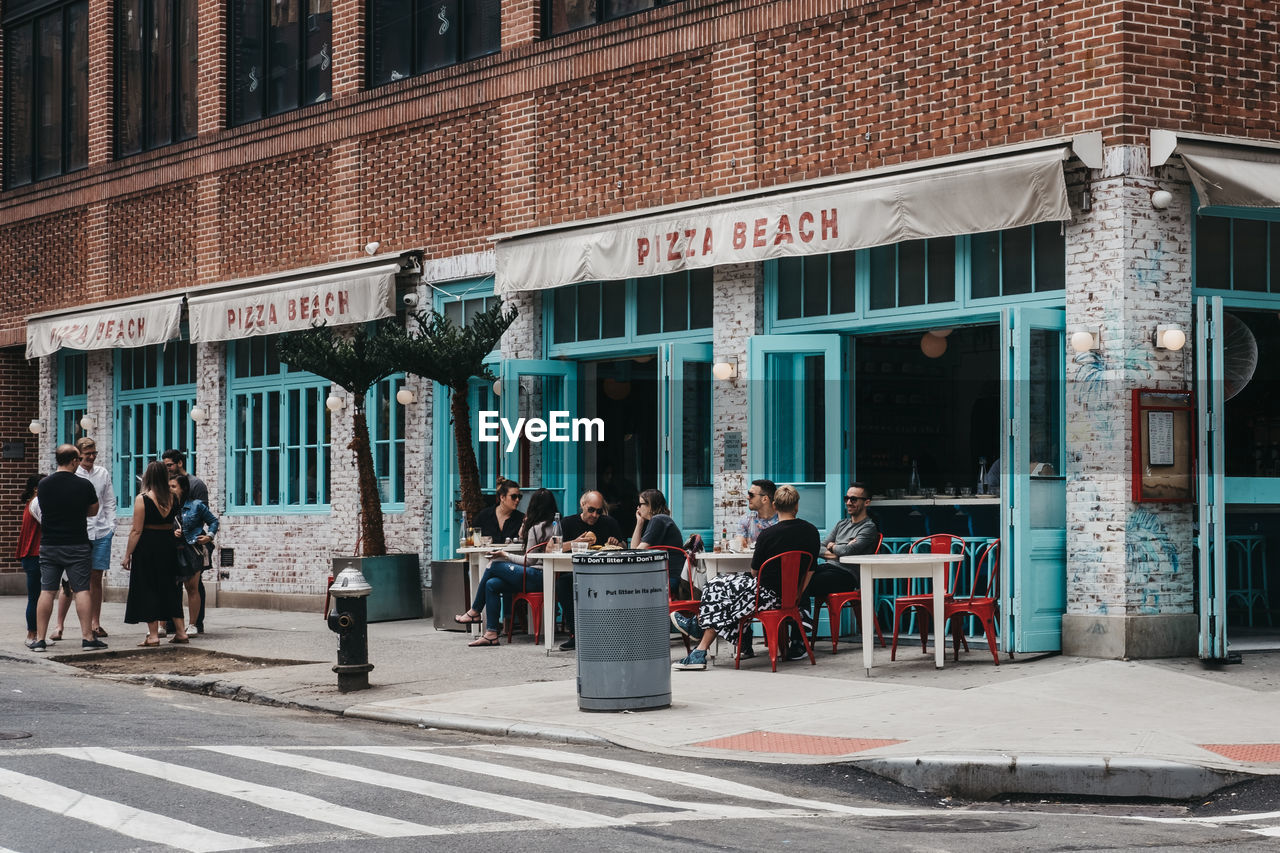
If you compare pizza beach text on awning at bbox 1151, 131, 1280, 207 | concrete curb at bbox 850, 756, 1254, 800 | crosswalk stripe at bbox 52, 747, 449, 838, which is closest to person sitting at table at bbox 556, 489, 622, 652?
pizza beach text on awning at bbox 1151, 131, 1280, 207

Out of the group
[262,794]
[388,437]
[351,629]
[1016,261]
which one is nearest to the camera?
[262,794]

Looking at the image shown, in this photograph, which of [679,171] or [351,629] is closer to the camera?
[351,629]

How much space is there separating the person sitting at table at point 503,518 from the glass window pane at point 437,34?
5633 mm

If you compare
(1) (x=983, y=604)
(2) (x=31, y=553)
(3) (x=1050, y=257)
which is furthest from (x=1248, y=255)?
(2) (x=31, y=553)

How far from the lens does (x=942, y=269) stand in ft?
45.8

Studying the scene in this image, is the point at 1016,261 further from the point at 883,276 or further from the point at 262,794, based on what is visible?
the point at 262,794

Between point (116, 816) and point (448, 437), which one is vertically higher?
point (448, 437)

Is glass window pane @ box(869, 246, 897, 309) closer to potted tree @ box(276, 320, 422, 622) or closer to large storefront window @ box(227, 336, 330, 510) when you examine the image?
potted tree @ box(276, 320, 422, 622)

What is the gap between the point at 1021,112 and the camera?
13.3 metres

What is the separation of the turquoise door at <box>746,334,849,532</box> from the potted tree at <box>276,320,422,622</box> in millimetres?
3709

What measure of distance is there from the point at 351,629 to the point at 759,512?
3.54 meters

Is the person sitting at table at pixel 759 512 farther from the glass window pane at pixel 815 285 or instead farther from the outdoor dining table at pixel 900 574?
the glass window pane at pixel 815 285

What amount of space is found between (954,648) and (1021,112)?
4.29 metres

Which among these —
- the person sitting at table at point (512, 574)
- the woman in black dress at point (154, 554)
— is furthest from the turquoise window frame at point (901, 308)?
the woman in black dress at point (154, 554)
